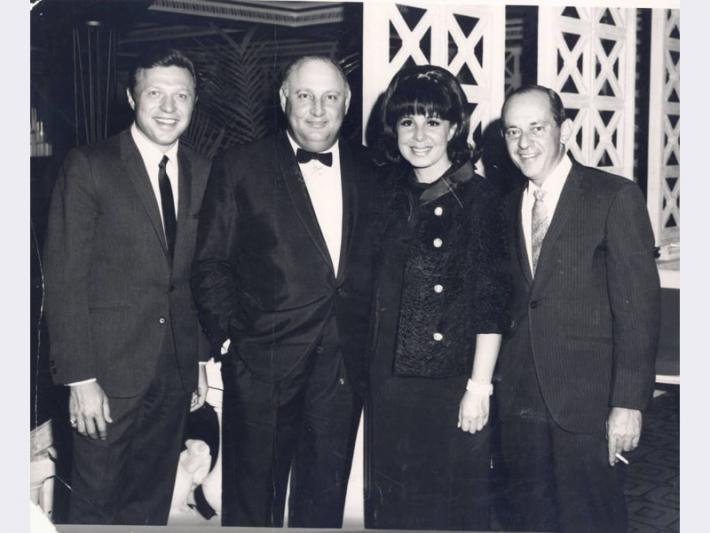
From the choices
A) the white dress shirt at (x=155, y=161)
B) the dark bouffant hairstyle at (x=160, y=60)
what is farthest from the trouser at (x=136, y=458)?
the dark bouffant hairstyle at (x=160, y=60)

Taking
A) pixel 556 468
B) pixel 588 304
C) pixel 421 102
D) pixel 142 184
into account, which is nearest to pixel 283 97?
pixel 421 102

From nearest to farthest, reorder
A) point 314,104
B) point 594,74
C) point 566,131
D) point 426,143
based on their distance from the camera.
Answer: point 426,143, point 314,104, point 566,131, point 594,74

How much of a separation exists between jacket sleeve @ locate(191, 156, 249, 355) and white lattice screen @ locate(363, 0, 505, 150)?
65 centimetres

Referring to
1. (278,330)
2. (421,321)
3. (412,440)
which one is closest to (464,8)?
(421,321)

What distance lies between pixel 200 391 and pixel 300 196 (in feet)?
3.00

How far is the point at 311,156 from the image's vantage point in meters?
2.95

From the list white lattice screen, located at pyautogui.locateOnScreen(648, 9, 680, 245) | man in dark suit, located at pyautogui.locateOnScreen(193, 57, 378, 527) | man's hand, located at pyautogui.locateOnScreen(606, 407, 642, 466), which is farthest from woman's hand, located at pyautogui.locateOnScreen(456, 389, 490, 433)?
white lattice screen, located at pyautogui.locateOnScreen(648, 9, 680, 245)

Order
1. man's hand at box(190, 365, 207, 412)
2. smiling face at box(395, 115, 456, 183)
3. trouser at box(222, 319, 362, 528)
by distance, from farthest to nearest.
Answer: man's hand at box(190, 365, 207, 412) → trouser at box(222, 319, 362, 528) → smiling face at box(395, 115, 456, 183)

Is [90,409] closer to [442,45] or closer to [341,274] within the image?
[341,274]

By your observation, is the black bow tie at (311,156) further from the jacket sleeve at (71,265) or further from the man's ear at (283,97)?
the jacket sleeve at (71,265)

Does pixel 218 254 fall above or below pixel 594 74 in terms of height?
below

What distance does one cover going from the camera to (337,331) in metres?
2.92

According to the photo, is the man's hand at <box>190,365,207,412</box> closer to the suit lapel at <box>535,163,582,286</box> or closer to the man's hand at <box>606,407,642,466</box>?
the suit lapel at <box>535,163,582,286</box>

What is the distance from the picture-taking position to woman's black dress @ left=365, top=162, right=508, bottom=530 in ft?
9.50
